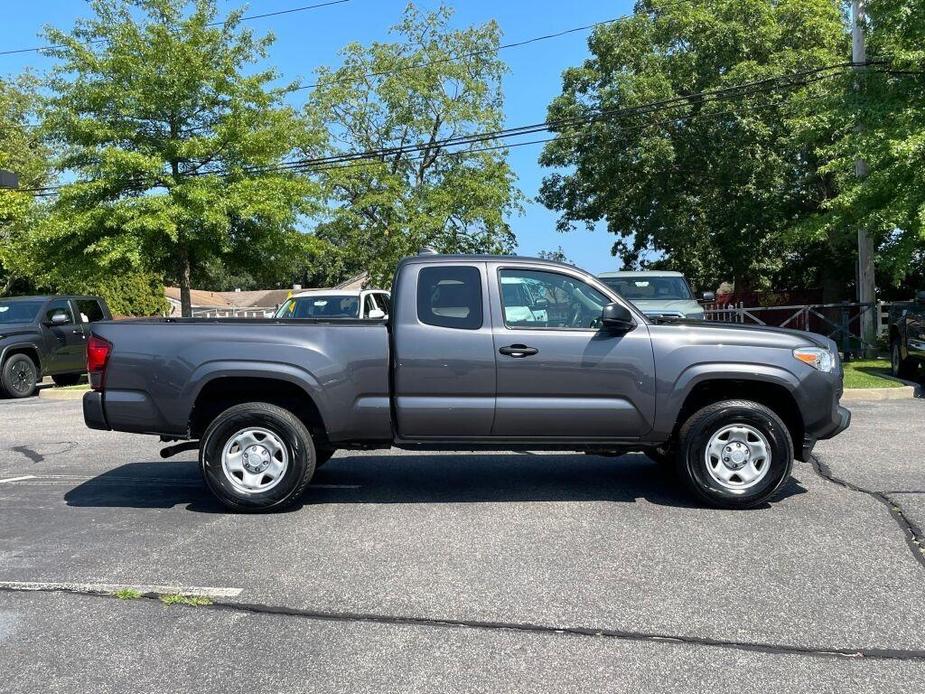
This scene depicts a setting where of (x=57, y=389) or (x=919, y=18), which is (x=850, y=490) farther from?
(x=57, y=389)

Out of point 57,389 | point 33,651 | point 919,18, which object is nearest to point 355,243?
point 57,389

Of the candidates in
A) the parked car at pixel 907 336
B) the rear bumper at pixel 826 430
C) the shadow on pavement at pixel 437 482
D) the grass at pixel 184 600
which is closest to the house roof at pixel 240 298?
the parked car at pixel 907 336

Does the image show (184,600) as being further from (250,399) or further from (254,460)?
(250,399)

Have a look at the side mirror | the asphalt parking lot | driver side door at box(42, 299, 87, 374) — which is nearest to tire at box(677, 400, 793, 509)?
the asphalt parking lot

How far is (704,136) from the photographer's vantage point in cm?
2689

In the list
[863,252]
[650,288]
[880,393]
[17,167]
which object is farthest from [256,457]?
[17,167]

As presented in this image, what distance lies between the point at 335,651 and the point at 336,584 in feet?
2.84

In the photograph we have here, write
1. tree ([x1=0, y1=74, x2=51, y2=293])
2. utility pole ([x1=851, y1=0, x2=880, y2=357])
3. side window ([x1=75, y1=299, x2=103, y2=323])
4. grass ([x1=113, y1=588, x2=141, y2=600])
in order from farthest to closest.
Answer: tree ([x1=0, y1=74, x2=51, y2=293])
utility pole ([x1=851, y1=0, x2=880, y2=357])
side window ([x1=75, y1=299, x2=103, y2=323])
grass ([x1=113, y1=588, x2=141, y2=600])

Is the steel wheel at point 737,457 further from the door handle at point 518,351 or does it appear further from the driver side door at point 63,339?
the driver side door at point 63,339

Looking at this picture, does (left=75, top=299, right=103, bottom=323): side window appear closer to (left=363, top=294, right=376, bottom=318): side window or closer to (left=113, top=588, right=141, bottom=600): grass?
(left=363, top=294, right=376, bottom=318): side window

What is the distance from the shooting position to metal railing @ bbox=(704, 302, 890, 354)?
62.3 feet

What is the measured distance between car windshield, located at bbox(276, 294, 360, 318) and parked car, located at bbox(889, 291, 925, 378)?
900 centimetres

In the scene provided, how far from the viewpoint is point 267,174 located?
68.4 ft

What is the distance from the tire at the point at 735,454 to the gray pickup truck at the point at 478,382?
11 millimetres
